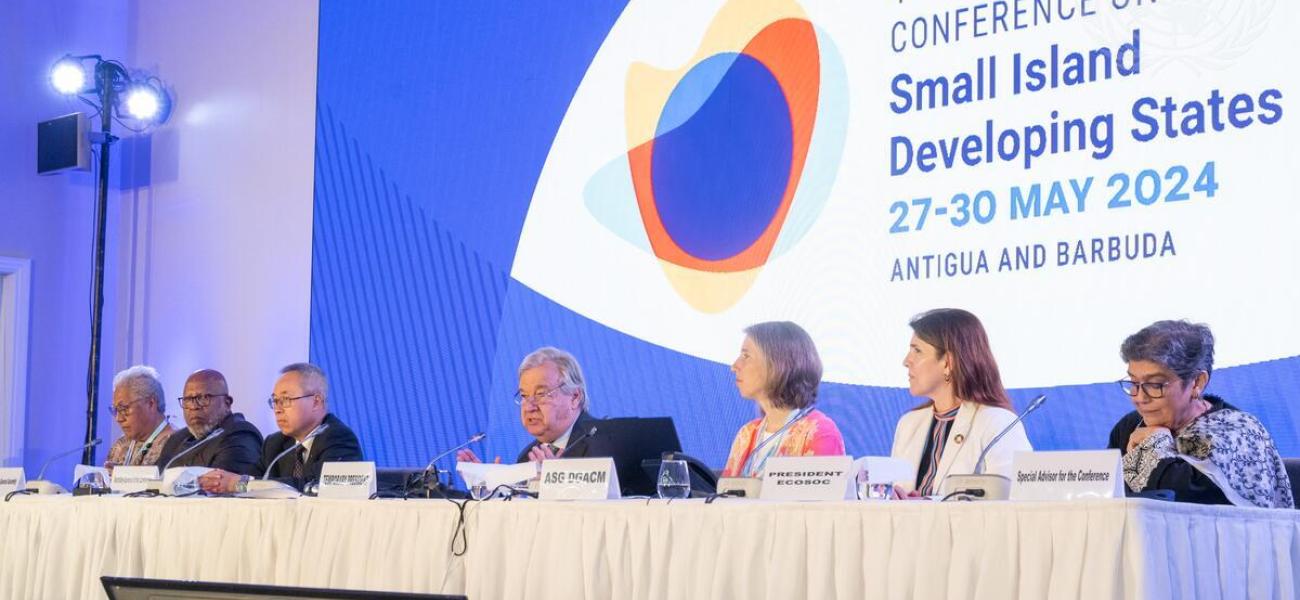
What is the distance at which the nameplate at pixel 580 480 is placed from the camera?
2797mm

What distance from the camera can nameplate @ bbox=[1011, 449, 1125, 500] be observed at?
7.18 feet

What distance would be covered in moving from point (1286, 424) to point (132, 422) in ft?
13.3

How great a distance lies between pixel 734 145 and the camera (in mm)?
4711

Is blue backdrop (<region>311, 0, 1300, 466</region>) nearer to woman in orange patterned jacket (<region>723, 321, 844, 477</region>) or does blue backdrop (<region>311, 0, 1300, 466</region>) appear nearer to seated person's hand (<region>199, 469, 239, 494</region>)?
woman in orange patterned jacket (<region>723, 321, 844, 477</region>)

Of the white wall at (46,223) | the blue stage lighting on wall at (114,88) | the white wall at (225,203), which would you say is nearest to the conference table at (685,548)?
the white wall at (225,203)

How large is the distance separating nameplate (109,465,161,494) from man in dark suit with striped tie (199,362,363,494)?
69 centimetres

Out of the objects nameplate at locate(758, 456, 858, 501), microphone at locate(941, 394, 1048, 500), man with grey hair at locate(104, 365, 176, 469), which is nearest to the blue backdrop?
man with grey hair at locate(104, 365, 176, 469)

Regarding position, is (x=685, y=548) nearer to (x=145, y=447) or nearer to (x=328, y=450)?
(x=328, y=450)

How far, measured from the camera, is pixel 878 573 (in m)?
2.31

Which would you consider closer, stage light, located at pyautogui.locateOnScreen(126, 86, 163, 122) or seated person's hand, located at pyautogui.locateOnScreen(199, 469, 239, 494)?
seated person's hand, located at pyautogui.locateOnScreen(199, 469, 239, 494)

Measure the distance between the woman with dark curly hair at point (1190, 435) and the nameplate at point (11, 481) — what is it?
109 inches

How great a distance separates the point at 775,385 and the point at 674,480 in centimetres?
101

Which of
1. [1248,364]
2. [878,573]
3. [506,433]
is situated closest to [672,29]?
[506,433]

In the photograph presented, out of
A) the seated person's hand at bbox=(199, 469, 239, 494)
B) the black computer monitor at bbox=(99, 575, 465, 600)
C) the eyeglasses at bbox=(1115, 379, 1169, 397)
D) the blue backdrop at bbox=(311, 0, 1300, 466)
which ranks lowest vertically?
the black computer monitor at bbox=(99, 575, 465, 600)
